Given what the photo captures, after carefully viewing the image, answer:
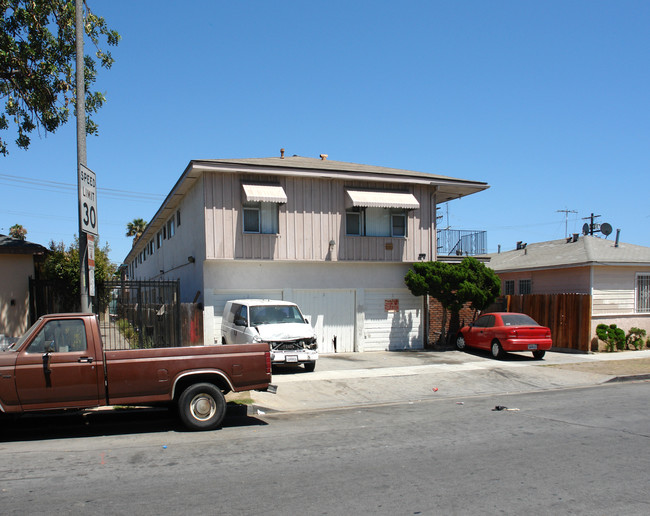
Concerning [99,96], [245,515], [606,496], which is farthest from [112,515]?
[99,96]

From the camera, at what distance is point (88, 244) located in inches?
359

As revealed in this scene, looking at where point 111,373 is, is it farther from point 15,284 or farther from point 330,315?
point 330,315

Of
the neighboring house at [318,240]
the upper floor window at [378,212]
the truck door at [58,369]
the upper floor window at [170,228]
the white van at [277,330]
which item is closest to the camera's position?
the truck door at [58,369]

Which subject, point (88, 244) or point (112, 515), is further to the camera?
point (88, 244)

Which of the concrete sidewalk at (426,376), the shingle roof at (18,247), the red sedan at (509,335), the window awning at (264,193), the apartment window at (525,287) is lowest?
the concrete sidewalk at (426,376)

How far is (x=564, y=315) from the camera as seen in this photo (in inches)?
790

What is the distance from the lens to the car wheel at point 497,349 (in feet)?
56.2

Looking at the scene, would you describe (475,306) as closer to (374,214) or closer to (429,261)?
(429,261)

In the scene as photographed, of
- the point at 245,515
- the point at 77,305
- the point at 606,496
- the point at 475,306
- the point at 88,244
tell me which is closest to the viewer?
the point at 245,515

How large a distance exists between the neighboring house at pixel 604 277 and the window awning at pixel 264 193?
11.3 metres

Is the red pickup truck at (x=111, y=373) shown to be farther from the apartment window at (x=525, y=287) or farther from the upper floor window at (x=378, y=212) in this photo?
the apartment window at (x=525, y=287)

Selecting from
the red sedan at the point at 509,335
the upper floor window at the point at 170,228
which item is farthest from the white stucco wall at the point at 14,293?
the red sedan at the point at 509,335

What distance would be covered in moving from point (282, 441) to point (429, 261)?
12.5 metres

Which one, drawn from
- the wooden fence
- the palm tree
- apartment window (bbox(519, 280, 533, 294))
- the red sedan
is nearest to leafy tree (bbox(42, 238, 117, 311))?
the red sedan
